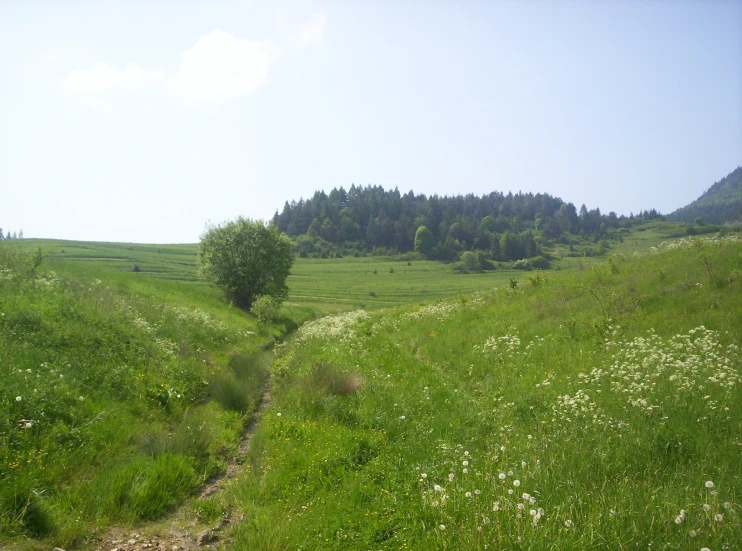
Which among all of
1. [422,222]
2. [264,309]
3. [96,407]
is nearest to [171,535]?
[96,407]

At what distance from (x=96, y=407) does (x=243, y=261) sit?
3146 centimetres

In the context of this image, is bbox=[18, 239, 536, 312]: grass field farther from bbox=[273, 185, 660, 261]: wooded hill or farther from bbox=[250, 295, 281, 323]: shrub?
bbox=[273, 185, 660, 261]: wooded hill

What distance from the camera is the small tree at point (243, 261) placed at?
130ft

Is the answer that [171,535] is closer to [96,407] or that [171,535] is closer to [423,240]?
[96,407]

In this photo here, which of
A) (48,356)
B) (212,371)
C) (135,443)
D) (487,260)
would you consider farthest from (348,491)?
(487,260)

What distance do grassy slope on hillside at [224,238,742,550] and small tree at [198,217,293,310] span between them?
2492 cm

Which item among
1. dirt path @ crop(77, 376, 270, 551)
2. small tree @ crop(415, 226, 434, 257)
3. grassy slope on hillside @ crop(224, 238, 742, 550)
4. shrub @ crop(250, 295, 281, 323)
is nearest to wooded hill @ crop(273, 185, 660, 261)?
small tree @ crop(415, 226, 434, 257)

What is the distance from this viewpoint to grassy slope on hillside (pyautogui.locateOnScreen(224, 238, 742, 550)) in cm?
492

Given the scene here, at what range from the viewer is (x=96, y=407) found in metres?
9.29

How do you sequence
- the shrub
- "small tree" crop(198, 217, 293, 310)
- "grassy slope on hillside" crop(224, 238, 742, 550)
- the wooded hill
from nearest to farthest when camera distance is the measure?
"grassy slope on hillside" crop(224, 238, 742, 550), the shrub, "small tree" crop(198, 217, 293, 310), the wooded hill

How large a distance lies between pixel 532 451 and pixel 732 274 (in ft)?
35.0

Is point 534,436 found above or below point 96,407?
below

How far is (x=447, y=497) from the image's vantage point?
5.63 m

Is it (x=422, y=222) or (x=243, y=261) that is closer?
(x=243, y=261)
